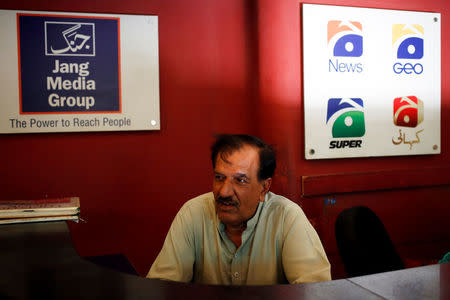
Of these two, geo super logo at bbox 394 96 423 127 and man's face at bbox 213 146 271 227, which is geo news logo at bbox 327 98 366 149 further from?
man's face at bbox 213 146 271 227

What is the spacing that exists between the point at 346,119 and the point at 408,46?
71cm

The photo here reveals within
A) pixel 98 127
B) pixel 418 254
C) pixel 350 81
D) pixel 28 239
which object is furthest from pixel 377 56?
pixel 28 239

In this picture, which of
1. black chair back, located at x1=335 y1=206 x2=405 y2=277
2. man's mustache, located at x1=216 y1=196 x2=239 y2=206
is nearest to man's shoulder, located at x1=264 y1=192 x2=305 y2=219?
man's mustache, located at x1=216 y1=196 x2=239 y2=206

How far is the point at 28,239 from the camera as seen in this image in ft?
5.50

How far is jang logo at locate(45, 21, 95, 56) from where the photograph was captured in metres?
2.48

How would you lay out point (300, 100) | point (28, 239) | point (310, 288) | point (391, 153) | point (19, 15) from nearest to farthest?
1. point (310, 288)
2. point (28, 239)
3. point (19, 15)
4. point (300, 100)
5. point (391, 153)

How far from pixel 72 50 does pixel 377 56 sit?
198cm

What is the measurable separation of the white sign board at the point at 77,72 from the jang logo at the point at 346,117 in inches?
45.3

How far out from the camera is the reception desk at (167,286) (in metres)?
1.05

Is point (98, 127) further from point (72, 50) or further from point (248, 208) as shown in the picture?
point (248, 208)

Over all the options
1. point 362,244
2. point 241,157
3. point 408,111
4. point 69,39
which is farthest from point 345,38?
point 69,39

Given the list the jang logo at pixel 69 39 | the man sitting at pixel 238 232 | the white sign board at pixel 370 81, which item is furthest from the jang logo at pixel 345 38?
the jang logo at pixel 69 39

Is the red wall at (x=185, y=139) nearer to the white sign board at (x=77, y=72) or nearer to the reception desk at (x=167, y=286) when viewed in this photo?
the white sign board at (x=77, y=72)

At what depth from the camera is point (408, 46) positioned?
2928 mm
